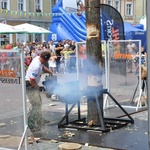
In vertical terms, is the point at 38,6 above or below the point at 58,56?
above

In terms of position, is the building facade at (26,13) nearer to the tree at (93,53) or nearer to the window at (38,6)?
the window at (38,6)

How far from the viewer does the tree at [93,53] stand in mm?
8234

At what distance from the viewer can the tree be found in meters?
8.23

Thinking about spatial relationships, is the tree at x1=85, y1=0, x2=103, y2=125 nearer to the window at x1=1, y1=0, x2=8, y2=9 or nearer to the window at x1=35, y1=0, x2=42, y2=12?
the window at x1=1, y1=0, x2=8, y2=9

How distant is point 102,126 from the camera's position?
26.3 ft

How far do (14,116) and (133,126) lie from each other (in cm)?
308

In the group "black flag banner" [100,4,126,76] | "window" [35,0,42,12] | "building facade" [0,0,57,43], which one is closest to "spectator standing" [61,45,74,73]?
"black flag banner" [100,4,126,76]

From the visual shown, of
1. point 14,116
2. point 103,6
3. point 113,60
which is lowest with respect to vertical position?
point 14,116

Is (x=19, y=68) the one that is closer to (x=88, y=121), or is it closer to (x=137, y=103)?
(x=88, y=121)

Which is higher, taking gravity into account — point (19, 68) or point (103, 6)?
point (103, 6)

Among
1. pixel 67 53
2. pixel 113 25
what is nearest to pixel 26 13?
pixel 67 53

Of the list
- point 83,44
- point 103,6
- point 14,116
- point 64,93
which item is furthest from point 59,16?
point 14,116

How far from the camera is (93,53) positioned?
829 centimetres

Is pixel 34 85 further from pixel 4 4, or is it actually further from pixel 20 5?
pixel 20 5
